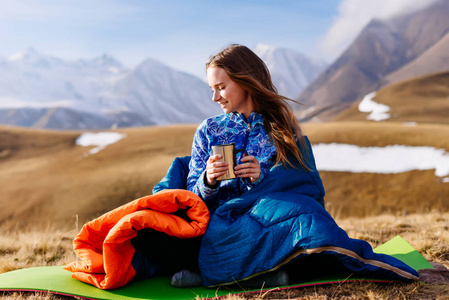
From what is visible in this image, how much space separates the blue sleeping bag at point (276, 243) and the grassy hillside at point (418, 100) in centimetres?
3026

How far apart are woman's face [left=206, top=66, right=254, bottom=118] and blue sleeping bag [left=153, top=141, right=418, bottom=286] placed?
0.75m

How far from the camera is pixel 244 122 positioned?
2.98 m

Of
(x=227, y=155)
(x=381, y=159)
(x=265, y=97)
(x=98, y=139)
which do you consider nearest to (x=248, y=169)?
(x=227, y=155)

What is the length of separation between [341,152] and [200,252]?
1438 centimetres

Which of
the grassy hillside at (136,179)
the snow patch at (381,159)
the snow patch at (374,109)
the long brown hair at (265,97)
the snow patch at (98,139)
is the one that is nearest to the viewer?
the long brown hair at (265,97)

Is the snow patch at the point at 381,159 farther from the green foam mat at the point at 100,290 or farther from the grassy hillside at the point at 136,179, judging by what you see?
the green foam mat at the point at 100,290

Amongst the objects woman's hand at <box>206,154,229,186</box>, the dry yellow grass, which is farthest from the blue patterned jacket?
the dry yellow grass

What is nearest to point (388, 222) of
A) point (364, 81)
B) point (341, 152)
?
point (341, 152)

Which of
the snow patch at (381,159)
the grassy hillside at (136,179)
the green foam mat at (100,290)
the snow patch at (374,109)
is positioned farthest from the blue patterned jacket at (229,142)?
the snow patch at (374,109)

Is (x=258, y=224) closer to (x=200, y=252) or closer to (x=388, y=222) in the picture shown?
(x=200, y=252)

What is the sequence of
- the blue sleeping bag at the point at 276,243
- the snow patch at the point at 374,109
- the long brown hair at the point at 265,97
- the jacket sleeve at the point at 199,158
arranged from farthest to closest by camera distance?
the snow patch at the point at 374,109 < the jacket sleeve at the point at 199,158 < the long brown hair at the point at 265,97 < the blue sleeping bag at the point at 276,243

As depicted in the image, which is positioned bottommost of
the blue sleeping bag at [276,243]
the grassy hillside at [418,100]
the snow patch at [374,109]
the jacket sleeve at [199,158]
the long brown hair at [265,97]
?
the snow patch at [374,109]

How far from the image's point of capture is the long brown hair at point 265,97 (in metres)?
2.86

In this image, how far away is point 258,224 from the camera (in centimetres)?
252
